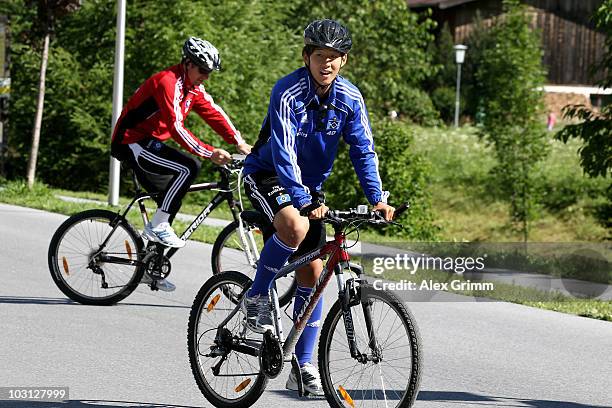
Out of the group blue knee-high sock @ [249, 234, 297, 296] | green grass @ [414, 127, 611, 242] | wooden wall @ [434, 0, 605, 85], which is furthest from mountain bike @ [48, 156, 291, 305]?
wooden wall @ [434, 0, 605, 85]

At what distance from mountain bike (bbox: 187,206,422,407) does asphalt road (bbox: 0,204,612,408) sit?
29cm

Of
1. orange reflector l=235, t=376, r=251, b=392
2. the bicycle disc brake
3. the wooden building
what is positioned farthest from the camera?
the wooden building

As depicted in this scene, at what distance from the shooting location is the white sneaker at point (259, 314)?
6.16 metres

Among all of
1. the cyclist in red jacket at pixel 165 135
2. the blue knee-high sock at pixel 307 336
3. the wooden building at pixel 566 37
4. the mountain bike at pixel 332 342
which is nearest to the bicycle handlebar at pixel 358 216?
the mountain bike at pixel 332 342

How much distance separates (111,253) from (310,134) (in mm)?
3844

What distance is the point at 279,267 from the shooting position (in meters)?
6.14

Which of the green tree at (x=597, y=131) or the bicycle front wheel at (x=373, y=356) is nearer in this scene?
the bicycle front wheel at (x=373, y=356)

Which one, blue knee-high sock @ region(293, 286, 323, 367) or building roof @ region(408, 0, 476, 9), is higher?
building roof @ region(408, 0, 476, 9)

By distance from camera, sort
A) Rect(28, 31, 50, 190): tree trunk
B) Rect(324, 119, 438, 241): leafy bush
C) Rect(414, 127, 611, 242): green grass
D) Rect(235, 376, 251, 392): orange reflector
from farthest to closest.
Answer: Rect(414, 127, 611, 242): green grass → Rect(324, 119, 438, 241): leafy bush → Rect(28, 31, 50, 190): tree trunk → Rect(235, 376, 251, 392): orange reflector

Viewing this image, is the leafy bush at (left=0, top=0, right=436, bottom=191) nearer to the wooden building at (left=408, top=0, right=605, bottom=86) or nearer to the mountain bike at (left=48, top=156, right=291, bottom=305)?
the mountain bike at (left=48, top=156, right=291, bottom=305)

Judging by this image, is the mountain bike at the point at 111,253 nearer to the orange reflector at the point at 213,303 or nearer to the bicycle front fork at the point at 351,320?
the orange reflector at the point at 213,303

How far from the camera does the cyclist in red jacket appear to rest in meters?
9.21

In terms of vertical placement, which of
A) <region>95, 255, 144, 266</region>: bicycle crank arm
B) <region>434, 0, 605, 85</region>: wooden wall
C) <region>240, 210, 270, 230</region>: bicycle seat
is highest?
<region>434, 0, 605, 85</region>: wooden wall

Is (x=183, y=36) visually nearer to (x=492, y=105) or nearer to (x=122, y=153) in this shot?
(x=492, y=105)
